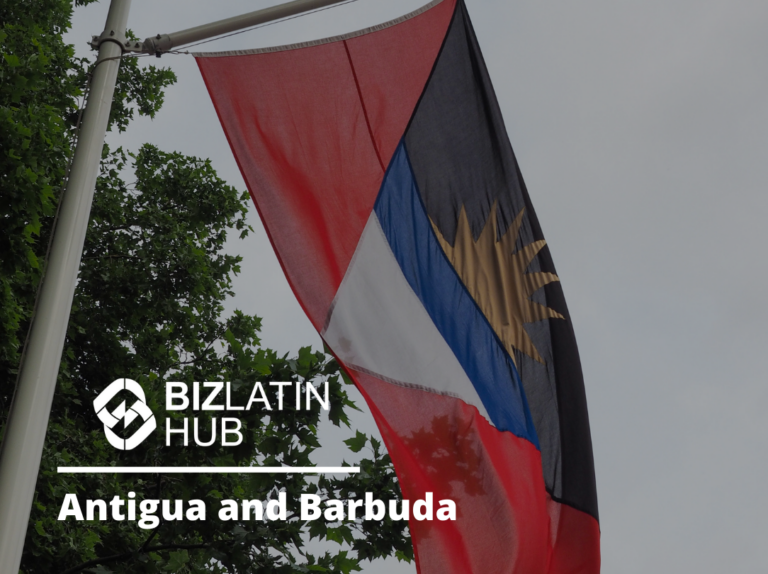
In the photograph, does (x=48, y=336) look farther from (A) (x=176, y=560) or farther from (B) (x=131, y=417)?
(B) (x=131, y=417)

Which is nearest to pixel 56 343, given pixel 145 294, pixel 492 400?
pixel 492 400

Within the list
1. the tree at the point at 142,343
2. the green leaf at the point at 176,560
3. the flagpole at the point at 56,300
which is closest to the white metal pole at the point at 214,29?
the flagpole at the point at 56,300

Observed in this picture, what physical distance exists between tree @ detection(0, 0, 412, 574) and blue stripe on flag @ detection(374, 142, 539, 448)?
2.33 m

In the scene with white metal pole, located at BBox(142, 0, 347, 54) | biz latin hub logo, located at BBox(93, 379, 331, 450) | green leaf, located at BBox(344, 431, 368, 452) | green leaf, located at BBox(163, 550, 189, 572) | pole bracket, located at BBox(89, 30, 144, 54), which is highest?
white metal pole, located at BBox(142, 0, 347, 54)

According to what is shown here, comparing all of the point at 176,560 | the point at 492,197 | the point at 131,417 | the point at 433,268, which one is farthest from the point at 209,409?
the point at 492,197

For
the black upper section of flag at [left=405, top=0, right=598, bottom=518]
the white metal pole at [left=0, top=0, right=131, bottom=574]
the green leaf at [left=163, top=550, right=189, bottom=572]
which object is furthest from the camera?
the green leaf at [left=163, top=550, right=189, bottom=572]

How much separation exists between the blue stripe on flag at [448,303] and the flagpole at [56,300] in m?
1.40

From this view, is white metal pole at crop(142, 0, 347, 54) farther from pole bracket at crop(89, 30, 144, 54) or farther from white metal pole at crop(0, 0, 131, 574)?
white metal pole at crop(0, 0, 131, 574)

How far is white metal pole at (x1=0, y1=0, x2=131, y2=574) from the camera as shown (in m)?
2.80

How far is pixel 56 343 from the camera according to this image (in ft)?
10.4

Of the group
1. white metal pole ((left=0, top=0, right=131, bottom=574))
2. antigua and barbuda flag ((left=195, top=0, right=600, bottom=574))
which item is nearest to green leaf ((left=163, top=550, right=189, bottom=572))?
antigua and barbuda flag ((left=195, top=0, right=600, bottom=574))

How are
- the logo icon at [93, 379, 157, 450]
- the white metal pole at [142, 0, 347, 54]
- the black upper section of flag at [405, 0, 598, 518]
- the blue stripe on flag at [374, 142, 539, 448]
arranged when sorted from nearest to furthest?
1. the white metal pole at [142, 0, 347, 54]
2. the blue stripe on flag at [374, 142, 539, 448]
3. the black upper section of flag at [405, 0, 598, 518]
4. the logo icon at [93, 379, 157, 450]

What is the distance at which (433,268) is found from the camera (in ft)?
16.2

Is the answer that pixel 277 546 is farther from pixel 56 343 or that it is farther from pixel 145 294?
pixel 145 294
